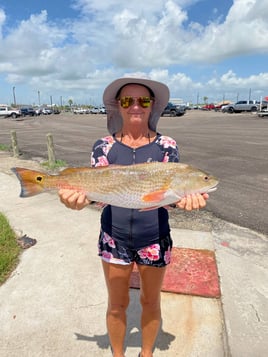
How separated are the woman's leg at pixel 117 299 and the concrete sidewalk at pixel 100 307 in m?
0.29

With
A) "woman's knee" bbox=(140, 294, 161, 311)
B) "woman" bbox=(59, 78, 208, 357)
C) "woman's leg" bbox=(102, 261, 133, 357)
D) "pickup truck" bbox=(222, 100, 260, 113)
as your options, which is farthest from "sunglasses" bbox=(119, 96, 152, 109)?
"pickup truck" bbox=(222, 100, 260, 113)

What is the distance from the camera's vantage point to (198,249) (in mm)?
4551

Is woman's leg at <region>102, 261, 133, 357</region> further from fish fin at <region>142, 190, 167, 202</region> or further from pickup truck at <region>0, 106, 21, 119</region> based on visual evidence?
pickup truck at <region>0, 106, 21, 119</region>

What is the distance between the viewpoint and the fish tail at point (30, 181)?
2363 mm

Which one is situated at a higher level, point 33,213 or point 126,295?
point 126,295

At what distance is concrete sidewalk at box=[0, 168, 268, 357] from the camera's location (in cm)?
291

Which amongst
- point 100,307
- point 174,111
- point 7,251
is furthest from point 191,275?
point 174,111

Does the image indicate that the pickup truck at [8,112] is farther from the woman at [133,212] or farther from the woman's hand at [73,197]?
the woman's hand at [73,197]

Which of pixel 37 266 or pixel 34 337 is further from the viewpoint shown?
pixel 37 266

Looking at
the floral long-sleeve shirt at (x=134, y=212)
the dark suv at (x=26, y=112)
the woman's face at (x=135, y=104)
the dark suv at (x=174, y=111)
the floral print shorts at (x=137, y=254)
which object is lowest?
the dark suv at (x=26, y=112)

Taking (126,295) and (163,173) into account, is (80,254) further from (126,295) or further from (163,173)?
(163,173)

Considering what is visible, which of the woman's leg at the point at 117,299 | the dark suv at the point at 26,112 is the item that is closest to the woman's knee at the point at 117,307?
the woman's leg at the point at 117,299

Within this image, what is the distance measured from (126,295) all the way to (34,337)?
3.77 feet

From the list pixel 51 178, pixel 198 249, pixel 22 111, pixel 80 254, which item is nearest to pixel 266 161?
pixel 198 249
